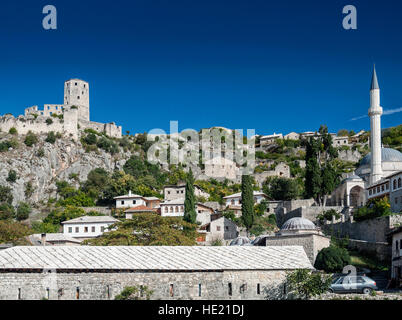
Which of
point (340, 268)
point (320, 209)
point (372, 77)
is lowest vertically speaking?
point (340, 268)

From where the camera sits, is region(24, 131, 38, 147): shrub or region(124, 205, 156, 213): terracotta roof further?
region(24, 131, 38, 147): shrub

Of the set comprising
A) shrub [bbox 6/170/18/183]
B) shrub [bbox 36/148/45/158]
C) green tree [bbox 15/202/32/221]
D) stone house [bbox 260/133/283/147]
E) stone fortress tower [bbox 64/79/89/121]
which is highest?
stone fortress tower [bbox 64/79/89/121]

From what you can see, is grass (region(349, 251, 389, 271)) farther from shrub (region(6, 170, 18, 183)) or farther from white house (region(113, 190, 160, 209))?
shrub (region(6, 170, 18, 183))

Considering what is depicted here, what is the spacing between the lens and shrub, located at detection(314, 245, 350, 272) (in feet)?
113

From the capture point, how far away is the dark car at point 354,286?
81.8ft

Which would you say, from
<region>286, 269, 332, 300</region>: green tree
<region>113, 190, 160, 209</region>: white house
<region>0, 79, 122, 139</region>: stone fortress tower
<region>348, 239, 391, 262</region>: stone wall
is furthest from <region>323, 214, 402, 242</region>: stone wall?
<region>0, 79, 122, 139</region>: stone fortress tower

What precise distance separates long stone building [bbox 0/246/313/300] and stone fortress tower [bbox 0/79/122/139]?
2571 inches

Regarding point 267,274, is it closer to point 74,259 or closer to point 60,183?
point 74,259

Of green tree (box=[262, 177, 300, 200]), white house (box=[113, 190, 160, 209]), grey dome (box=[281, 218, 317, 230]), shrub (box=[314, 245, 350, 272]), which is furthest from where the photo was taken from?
white house (box=[113, 190, 160, 209])

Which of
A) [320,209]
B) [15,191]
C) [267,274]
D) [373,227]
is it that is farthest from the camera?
[15,191]

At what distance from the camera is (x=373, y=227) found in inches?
1670

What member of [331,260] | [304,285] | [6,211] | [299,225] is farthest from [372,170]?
[6,211]
